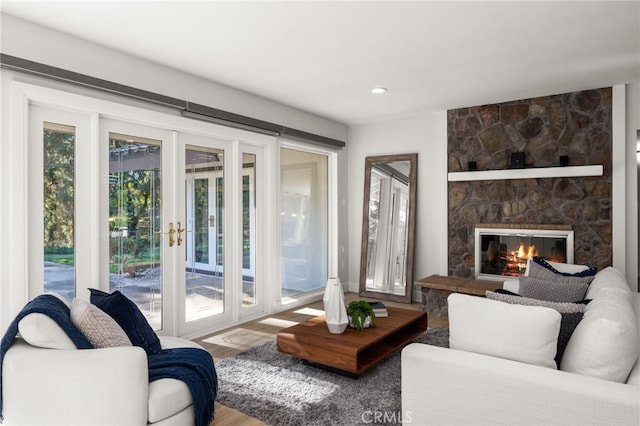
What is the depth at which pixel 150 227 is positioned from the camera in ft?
12.3

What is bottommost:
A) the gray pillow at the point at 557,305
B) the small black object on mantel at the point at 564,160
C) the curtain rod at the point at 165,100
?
the gray pillow at the point at 557,305

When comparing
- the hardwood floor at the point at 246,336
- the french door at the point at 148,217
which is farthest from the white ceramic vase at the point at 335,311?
the french door at the point at 148,217

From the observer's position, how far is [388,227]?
595 cm

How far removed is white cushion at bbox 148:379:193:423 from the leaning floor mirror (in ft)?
13.0

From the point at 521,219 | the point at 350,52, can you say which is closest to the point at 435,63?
the point at 350,52

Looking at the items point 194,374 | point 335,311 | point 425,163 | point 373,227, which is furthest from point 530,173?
point 194,374

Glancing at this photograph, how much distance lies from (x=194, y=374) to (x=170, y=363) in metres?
0.16

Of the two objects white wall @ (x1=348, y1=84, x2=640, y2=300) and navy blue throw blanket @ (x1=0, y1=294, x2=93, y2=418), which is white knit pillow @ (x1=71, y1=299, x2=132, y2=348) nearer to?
navy blue throw blanket @ (x1=0, y1=294, x2=93, y2=418)

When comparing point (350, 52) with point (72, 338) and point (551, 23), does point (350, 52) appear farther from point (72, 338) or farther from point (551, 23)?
point (72, 338)

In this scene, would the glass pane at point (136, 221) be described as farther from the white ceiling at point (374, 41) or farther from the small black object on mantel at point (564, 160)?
the small black object on mantel at point (564, 160)

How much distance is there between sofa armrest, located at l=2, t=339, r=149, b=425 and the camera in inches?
75.1

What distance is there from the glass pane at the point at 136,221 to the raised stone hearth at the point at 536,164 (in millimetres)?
3530

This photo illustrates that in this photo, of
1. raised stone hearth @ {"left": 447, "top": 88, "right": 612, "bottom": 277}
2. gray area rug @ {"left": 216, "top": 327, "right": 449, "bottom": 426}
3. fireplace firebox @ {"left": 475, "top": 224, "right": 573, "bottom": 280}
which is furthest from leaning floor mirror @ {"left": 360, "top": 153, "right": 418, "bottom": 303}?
gray area rug @ {"left": 216, "top": 327, "right": 449, "bottom": 426}

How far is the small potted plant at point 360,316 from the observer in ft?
10.7
